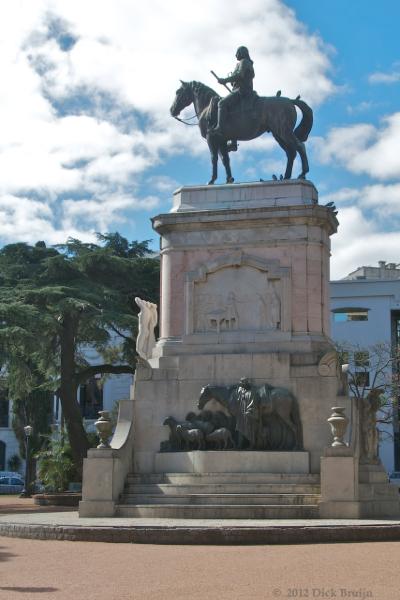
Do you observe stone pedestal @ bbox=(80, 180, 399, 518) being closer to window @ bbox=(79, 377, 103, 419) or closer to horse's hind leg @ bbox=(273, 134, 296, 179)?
horse's hind leg @ bbox=(273, 134, 296, 179)

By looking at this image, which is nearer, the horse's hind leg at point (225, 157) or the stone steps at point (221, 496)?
the stone steps at point (221, 496)

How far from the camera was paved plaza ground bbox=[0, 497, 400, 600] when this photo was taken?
11.4 m

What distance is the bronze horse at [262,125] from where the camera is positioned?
2548 cm

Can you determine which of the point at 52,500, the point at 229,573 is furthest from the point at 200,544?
the point at 52,500

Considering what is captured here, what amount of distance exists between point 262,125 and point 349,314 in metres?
37.5

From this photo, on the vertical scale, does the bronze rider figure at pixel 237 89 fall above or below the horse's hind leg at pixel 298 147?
above

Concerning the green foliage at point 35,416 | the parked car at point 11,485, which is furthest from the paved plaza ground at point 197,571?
the green foliage at point 35,416

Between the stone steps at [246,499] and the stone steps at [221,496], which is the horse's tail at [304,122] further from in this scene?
the stone steps at [246,499]

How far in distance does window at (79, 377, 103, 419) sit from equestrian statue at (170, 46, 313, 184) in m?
44.2

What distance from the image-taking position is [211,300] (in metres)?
24.2

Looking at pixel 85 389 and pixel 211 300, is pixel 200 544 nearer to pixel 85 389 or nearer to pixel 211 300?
pixel 211 300

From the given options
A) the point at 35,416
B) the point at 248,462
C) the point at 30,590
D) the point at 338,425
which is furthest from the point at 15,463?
the point at 30,590

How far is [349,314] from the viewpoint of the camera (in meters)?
61.9

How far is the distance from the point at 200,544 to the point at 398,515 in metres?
5.85
